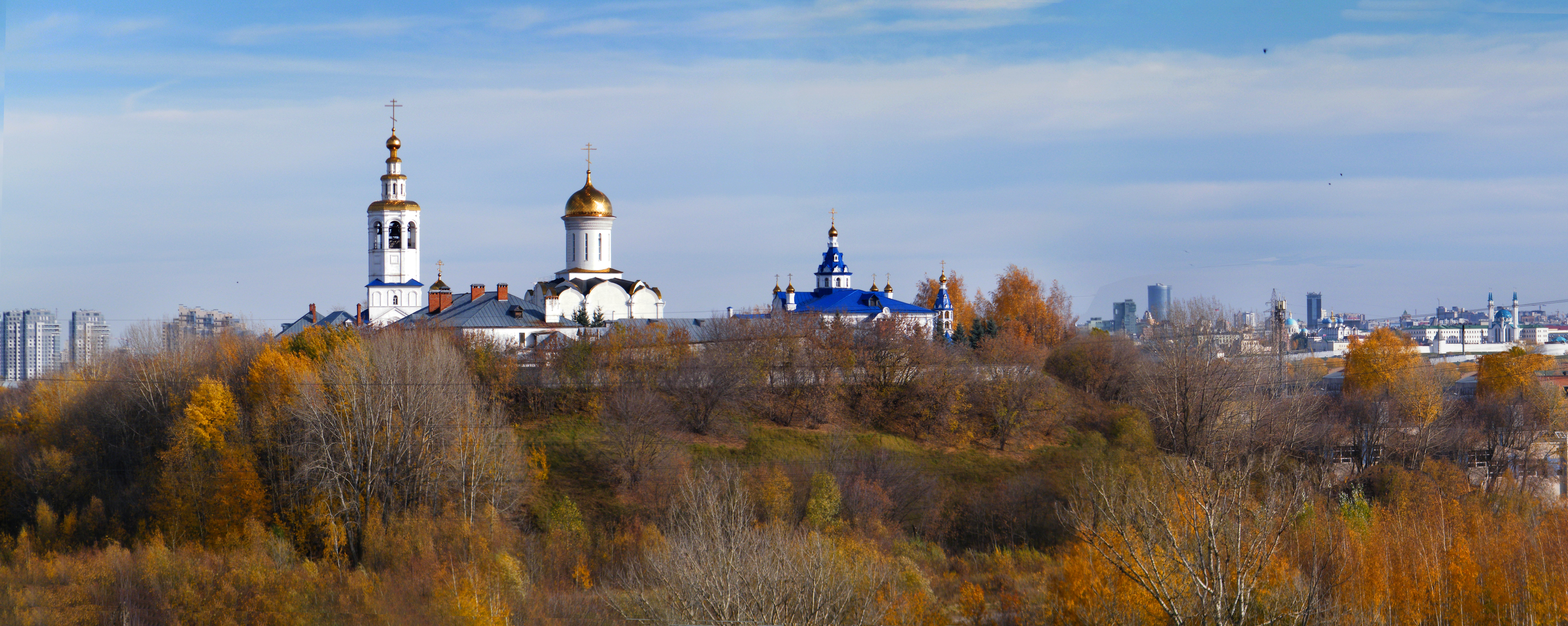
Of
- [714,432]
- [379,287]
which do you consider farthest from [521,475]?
[379,287]

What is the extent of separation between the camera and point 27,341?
43031 millimetres

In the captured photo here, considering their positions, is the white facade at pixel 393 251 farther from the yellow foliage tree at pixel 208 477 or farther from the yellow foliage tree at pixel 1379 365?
the yellow foliage tree at pixel 1379 365

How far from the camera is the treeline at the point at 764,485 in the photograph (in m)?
18.2

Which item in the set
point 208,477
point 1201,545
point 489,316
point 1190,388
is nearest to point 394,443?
point 208,477

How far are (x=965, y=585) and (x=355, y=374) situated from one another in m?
14.6

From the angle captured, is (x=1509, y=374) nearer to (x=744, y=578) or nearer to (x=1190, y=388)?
(x=1190, y=388)

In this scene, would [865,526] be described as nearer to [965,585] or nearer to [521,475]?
[965,585]

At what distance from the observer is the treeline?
18.2 meters

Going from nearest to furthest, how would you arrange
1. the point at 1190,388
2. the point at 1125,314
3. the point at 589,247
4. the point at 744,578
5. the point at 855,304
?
the point at 744,578
the point at 1190,388
the point at 589,247
the point at 855,304
the point at 1125,314

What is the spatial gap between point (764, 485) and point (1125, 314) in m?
57.5

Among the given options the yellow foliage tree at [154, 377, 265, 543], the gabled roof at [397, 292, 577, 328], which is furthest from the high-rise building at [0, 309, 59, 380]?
the yellow foliage tree at [154, 377, 265, 543]

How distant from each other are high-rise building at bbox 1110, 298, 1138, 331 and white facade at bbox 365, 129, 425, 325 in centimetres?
4514

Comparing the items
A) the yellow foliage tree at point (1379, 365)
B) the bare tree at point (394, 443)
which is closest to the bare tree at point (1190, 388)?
the yellow foliage tree at point (1379, 365)

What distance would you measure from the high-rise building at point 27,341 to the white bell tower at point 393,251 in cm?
1049
